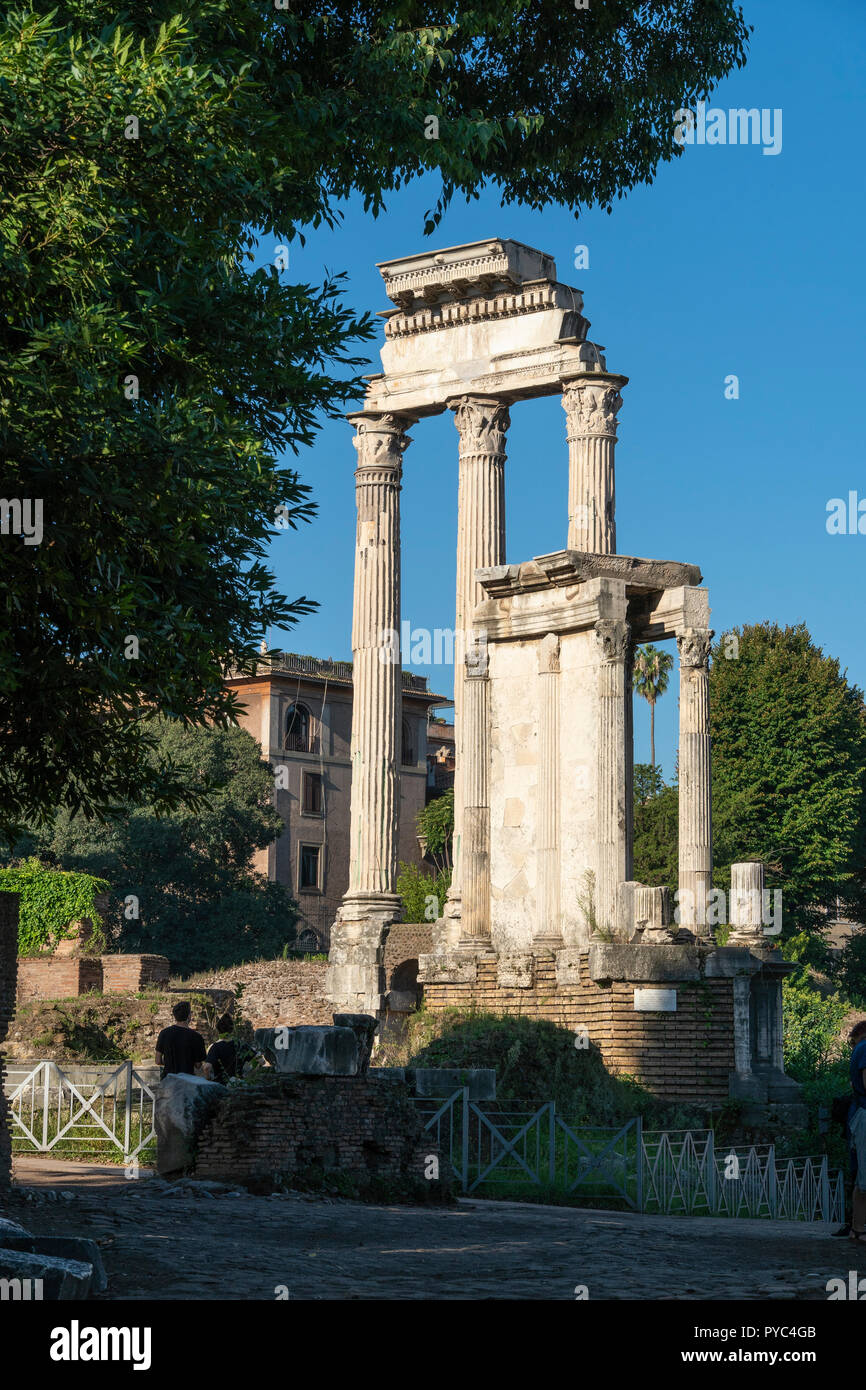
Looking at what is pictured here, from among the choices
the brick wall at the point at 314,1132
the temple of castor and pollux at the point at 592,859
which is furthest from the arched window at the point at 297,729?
the brick wall at the point at 314,1132

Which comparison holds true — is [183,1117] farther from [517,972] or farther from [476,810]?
[476,810]

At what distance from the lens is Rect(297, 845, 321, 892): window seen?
62.4 meters

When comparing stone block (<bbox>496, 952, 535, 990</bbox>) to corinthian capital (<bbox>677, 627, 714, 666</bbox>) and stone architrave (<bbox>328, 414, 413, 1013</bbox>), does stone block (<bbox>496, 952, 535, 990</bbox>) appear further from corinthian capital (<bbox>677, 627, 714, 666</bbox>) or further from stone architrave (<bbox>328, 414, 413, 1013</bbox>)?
stone architrave (<bbox>328, 414, 413, 1013</bbox>)

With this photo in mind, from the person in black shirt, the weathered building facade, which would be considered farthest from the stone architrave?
the weathered building facade

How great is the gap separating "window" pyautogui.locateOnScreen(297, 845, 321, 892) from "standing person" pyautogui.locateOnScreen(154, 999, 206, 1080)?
4678 centimetres

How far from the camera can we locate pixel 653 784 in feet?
184

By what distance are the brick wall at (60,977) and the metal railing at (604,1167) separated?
22.2 metres

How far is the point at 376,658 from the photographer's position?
36781 mm

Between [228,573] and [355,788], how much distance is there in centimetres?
2430

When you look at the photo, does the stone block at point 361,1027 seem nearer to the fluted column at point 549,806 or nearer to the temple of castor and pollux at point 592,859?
the temple of castor and pollux at point 592,859

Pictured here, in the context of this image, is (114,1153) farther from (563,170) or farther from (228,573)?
(563,170)

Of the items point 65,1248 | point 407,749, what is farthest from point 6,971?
point 407,749

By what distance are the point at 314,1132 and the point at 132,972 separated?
968 inches
